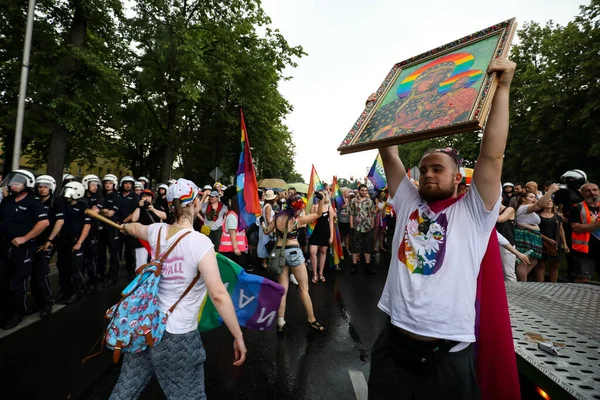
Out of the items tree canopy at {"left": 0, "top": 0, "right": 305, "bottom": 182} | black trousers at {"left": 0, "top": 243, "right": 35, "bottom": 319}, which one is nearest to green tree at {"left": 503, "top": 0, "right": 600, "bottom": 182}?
tree canopy at {"left": 0, "top": 0, "right": 305, "bottom": 182}

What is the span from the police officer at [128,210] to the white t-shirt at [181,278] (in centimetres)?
545

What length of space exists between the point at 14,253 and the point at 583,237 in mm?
8873

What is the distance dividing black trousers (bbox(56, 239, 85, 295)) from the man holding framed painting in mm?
5867

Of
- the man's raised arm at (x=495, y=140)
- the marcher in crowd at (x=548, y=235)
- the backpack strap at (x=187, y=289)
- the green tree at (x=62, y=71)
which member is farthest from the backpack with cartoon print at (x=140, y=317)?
the green tree at (x=62, y=71)

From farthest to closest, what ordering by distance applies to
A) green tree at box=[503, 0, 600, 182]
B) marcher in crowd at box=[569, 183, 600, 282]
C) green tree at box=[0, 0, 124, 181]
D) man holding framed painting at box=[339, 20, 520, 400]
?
green tree at box=[503, 0, 600, 182]
green tree at box=[0, 0, 124, 181]
marcher in crowd at box=[569, 183, 600, 282]
man holding framed painting at box=[339, 20, 520, 400]

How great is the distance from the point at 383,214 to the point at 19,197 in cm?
914

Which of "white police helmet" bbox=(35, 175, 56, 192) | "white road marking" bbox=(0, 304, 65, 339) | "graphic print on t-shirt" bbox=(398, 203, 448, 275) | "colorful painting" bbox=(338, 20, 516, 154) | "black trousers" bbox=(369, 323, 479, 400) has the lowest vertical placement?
"white road marking" bbox=(0, 304, 65, 339)

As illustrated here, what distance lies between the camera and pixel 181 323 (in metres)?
2.13

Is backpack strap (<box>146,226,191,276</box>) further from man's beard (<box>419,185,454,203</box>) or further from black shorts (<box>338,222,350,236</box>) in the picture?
black shorts (<box>338,222,350,236</box>)

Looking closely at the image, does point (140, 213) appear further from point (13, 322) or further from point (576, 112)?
point (576, 112)

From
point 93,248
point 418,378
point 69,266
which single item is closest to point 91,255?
point 93,248

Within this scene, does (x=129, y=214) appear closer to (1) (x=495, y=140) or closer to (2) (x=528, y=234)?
(1) (x=495, y=140)

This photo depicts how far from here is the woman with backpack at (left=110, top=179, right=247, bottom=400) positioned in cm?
206

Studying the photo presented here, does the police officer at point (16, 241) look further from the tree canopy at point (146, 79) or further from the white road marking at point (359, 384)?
the tree canopy at point (146, 79)
